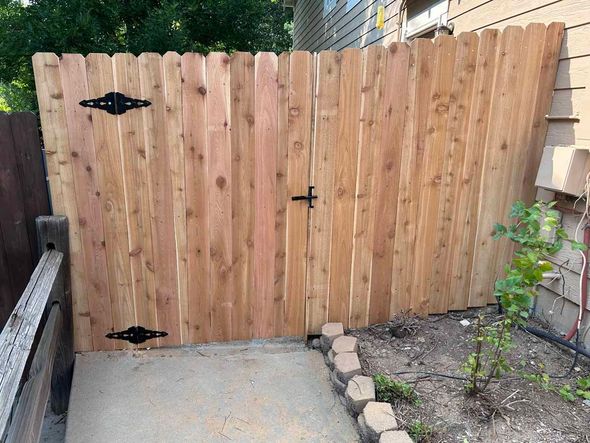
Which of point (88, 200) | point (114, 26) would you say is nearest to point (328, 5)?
point (114, 26)

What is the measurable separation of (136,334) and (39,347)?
0.81 m

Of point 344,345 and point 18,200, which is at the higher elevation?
point 18,200

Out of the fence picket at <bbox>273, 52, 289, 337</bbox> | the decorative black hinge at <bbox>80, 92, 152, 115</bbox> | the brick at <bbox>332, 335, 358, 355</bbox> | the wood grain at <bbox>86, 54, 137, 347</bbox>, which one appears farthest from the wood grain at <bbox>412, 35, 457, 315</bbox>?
the wood grain at <bbox>86, 54, 137, 347</bbox>

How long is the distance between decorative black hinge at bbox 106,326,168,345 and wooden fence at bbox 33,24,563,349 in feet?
0.16

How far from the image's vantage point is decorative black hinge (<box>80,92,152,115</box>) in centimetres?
232

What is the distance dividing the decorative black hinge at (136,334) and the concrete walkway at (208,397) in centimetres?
9

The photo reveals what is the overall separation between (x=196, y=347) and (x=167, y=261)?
614 millimetres

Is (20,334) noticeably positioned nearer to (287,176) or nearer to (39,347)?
(39,347)

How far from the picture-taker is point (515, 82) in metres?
2.63

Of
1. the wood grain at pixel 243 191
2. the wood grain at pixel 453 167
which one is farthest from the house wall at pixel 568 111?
the wood grain at pixel 243 191

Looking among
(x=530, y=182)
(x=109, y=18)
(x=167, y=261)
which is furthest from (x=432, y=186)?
(x=109, y=18)

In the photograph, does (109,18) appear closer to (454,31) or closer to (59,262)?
(454,31)

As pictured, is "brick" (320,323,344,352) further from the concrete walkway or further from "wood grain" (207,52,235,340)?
"wood grain" (207,52,235,340)

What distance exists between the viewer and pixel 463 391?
225cm
